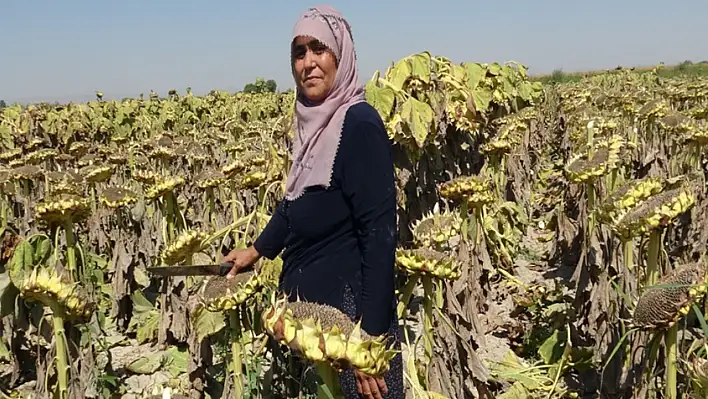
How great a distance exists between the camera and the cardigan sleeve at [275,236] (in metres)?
2.35

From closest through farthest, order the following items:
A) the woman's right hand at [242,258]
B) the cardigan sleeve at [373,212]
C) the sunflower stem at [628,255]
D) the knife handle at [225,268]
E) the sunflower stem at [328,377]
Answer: the sunflower stem at [328,377] < the cardigan sleeve at [373,212] < the knife handle at [225,268] < the woman's right hand at [242,258] < the sunflower stem at [628,255]

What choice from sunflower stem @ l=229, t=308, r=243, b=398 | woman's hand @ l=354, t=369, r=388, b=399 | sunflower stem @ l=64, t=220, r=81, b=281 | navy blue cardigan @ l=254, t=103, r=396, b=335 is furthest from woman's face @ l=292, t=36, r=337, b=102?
sunflower stem @ l=64, t=220, r=81, b=281

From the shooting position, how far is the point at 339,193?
6.83 feet

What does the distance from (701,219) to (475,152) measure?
2.44 metres

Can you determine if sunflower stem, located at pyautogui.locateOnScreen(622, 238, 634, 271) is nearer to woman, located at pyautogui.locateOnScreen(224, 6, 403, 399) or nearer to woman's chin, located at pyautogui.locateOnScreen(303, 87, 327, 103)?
woman, located at pyautogui.locateOnScreen(224, 6, 403, 399)

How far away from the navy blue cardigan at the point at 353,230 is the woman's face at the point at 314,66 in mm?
124

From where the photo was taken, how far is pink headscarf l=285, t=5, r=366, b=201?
2.04 metres

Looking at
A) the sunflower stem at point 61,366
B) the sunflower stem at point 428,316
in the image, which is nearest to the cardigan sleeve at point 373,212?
the sunflower stem at point 428,316

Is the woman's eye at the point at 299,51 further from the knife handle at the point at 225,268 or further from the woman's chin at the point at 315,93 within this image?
the knife handle at the point at 225,268

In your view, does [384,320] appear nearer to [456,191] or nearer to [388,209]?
[388,209]

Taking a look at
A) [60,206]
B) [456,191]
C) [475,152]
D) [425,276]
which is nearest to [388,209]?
[425,276]

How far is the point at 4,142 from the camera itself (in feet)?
41.6

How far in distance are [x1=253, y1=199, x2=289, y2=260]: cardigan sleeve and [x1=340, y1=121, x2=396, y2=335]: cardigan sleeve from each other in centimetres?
44

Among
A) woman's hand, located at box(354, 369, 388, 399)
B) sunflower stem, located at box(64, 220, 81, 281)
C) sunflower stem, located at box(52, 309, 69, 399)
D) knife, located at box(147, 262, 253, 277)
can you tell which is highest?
knife, located at box(147, 262, 253, 277)
